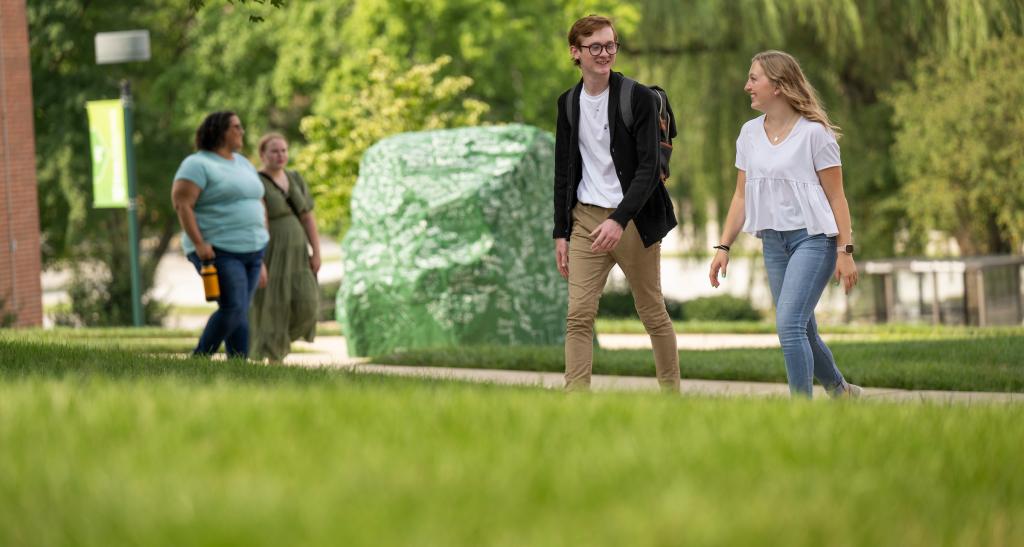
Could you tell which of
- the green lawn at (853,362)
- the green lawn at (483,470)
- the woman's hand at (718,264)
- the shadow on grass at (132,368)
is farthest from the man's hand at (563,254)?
the green lawn at (853,362)

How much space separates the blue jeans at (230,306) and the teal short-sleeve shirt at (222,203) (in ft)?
0.25

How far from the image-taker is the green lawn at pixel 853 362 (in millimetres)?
10742

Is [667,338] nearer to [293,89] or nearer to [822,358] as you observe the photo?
[822,358]

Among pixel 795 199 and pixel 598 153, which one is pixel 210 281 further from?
pixel 795 199

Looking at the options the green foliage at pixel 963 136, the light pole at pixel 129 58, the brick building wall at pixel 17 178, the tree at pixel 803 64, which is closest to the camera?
the light pole at pixel 129 58

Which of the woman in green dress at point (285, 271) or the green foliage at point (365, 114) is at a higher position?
the green foliage at point (365, 114)

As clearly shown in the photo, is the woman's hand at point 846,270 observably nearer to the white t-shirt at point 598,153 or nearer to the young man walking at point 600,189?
the young man walking at point 600,189

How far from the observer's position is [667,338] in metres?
8.09

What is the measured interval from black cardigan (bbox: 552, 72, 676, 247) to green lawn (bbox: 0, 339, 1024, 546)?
1952mm

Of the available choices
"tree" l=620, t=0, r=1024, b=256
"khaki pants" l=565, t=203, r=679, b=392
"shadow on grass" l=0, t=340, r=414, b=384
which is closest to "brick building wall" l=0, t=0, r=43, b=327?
"tree" l=620, t=0, r=1024, b=256

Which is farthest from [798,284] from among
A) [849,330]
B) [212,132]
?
[849,330]

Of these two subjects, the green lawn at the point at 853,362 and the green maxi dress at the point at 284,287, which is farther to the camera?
the green maxi dress at the point at 284,287

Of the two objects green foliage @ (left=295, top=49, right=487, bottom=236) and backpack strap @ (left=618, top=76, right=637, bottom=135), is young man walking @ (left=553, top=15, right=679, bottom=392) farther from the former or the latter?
green foliage @ (left=295, top=49, right=487, bottom=236)

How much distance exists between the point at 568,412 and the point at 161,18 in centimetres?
3300
